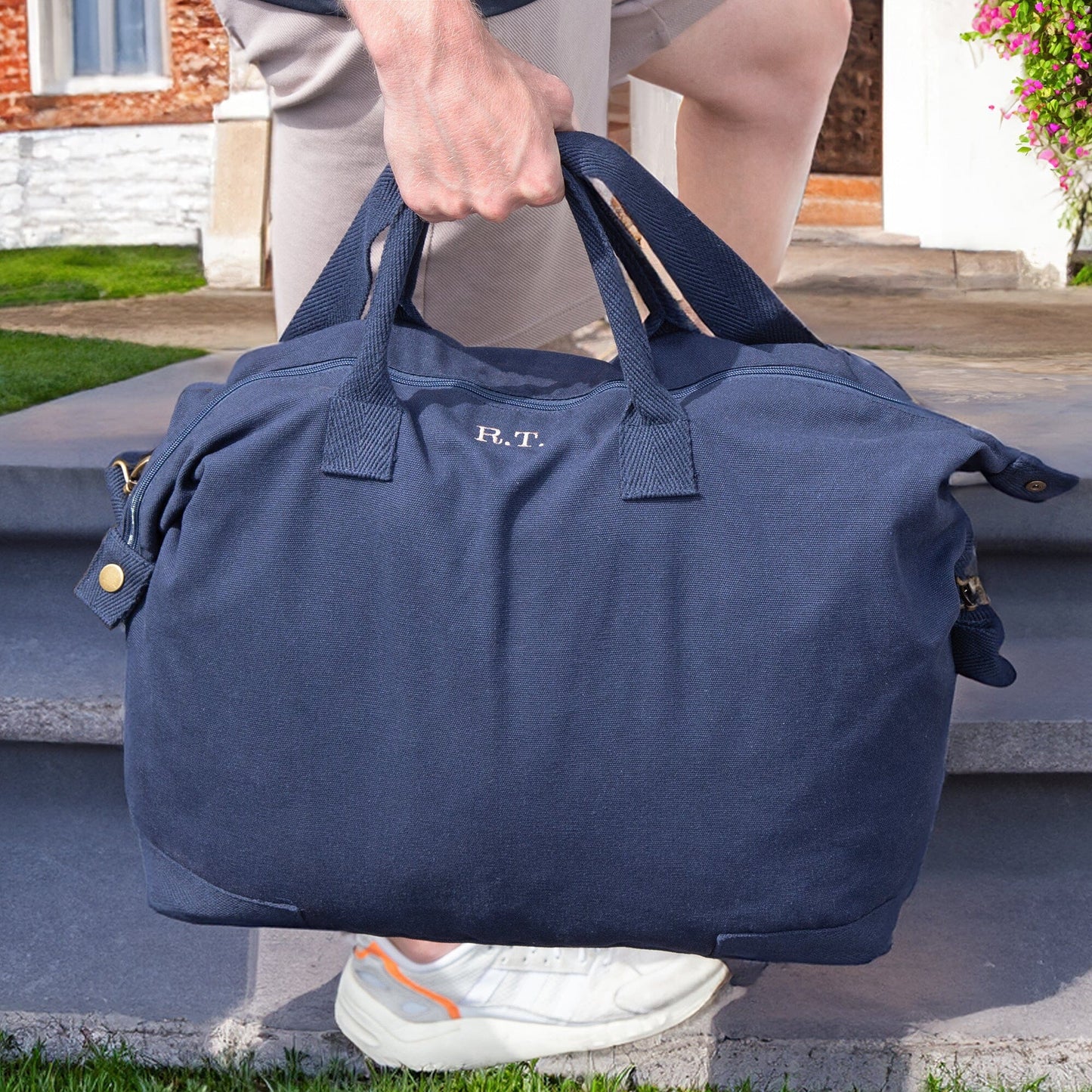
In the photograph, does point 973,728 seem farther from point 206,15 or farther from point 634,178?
point 206,15

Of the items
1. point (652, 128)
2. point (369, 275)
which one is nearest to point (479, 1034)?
point (369, 275)

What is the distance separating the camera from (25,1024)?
1424mm

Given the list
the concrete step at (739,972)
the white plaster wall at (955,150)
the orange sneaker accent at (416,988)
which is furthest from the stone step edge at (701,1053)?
the white plaster wall at (955,150)

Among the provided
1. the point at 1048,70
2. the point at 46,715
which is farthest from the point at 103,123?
the point at 46,715

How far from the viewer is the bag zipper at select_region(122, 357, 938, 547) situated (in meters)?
1.07

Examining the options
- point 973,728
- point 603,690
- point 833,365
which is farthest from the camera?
point 973,728

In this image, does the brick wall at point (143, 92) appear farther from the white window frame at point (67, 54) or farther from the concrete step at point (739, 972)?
the concrete step at point (739, 972)

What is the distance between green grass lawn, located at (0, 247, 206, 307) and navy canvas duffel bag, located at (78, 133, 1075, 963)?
5005 millimetres

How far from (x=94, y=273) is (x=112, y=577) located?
703cm

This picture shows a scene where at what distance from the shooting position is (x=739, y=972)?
1.47m

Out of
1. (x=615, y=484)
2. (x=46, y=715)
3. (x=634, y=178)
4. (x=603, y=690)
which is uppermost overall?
(x=634, y=178)

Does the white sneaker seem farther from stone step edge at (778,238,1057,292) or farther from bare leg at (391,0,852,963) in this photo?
stone step edge at (778,238,1057,292)

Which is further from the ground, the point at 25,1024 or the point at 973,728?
the point at 973,728

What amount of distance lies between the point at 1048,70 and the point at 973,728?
5367mm
